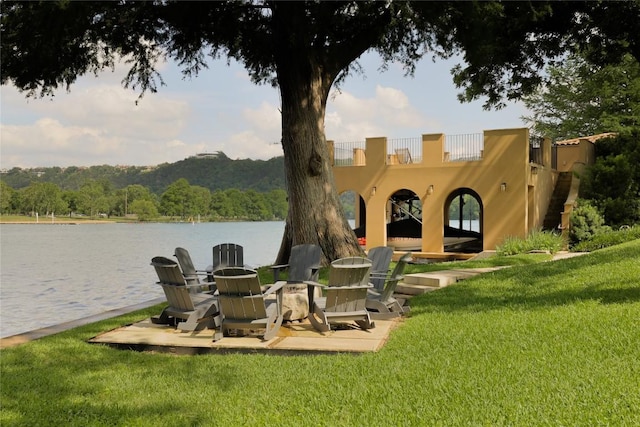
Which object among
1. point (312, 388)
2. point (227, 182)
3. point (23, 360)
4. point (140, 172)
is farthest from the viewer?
point (140, 172)

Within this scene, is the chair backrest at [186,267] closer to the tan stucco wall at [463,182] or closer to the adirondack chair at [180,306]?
the adirondack chair at [180,306]

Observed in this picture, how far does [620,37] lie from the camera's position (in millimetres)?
15719

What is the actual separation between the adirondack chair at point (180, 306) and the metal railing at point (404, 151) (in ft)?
53.7

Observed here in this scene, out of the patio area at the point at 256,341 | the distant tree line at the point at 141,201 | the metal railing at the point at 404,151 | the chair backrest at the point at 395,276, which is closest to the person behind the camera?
the patio area at the point at 256,341

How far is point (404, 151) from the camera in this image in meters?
23.3

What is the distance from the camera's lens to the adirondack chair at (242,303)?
21.6 feet

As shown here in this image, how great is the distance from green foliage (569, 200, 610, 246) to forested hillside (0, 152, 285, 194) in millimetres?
66846

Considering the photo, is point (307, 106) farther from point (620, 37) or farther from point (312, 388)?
point (312, 388)

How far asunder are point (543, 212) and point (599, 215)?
292 cm

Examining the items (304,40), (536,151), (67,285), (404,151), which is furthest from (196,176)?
(304,40)

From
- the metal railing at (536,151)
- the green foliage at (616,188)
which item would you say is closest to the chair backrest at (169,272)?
the metal railing at (536,151)

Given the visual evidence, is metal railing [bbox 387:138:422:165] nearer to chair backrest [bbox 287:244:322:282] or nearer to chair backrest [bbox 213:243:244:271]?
chair backrest [bbox 213:243:244:271]

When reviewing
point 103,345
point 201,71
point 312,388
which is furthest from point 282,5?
point 312,388

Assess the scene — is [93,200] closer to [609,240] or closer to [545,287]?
[609,240]
